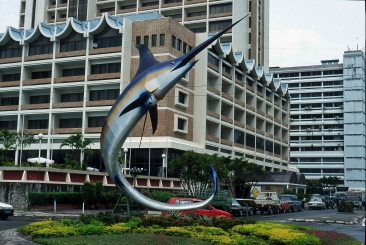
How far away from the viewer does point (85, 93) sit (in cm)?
6284

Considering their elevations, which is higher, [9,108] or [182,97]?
[182,97]

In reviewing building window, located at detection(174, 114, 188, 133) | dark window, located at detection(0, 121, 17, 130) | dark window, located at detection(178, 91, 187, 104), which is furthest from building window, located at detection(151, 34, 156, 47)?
dark window, located at detection(0, 121, 17, 130)

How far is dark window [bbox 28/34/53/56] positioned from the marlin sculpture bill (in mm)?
47505

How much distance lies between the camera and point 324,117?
408 ft

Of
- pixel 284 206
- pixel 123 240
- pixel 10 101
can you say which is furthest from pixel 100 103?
pixel 123 240

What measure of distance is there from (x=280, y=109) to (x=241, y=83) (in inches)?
816

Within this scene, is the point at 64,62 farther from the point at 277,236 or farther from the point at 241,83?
the point at 277,236

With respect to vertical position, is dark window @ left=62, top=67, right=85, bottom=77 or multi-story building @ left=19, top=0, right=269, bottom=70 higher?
multi-story building @ left=19, top=0, right=269, bottom=70

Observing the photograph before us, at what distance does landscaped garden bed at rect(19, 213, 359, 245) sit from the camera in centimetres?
1692

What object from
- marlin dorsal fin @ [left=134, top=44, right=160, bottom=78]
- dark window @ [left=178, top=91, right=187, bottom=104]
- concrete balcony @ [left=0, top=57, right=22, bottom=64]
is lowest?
marlin dorsal fin @ [left=134, top=44, right=160, bottom=78]

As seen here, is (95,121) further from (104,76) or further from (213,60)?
(213,60)

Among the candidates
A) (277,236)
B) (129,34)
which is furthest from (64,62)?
(277,236)

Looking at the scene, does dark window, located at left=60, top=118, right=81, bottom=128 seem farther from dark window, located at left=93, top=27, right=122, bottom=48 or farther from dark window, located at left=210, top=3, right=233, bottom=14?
dark window, located at left=210, top=3, right=233, bottom=14

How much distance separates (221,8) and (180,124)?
28.7m
